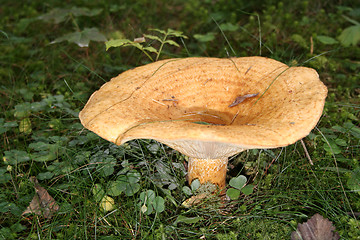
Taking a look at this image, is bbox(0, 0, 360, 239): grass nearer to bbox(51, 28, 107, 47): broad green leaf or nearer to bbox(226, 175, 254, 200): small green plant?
bbox(226, 175, 254, 200): small green plant

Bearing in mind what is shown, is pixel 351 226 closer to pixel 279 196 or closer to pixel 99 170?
pixel 279 196

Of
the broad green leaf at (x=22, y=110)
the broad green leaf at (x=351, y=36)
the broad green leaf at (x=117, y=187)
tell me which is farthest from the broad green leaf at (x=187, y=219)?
the broad green leaf at (x=351, y=36)

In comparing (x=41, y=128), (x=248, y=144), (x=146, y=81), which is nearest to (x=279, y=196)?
(x=248, y=144)

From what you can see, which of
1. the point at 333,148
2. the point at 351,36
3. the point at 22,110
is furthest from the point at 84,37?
the point at 351,36

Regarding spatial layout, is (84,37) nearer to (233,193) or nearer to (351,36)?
(233,193)

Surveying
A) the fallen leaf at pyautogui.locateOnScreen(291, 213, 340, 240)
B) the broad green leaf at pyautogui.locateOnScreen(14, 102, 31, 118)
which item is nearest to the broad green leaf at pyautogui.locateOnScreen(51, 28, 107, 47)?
the broad green leaf at pyautogui.locateOnScreen(14, 102, 31, 118)
